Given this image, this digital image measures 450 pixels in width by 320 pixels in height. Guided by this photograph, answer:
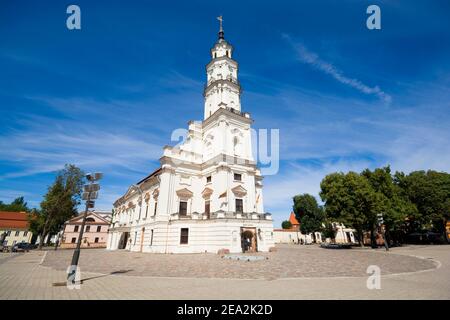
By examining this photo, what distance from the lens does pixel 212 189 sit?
99.0 ft

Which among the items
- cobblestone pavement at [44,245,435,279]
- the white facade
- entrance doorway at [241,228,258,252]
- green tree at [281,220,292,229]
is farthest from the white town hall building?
green tree at [281,220,292,229]

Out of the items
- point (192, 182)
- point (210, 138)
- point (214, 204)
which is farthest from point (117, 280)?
point (210, 138)

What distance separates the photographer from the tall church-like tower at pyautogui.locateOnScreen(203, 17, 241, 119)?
117ft

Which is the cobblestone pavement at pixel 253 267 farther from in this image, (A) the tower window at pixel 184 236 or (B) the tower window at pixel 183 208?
(B) the tower window at pixel 183 208

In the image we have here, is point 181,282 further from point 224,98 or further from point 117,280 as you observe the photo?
point 224,98

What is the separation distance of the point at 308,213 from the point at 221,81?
4053 cm

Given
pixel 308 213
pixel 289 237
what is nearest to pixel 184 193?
pixel 308 213

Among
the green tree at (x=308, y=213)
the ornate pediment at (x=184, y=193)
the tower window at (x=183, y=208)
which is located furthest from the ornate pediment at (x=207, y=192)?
the green tree at (x=308, y=213)

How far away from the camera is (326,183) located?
126ft

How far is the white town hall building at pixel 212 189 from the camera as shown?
Answer: 2684cm

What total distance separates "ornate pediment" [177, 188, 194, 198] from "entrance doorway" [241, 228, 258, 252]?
8988mm

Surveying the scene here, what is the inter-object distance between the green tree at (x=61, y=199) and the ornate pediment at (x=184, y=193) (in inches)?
1047
